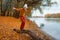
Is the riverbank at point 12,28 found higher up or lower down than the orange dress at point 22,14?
lower down

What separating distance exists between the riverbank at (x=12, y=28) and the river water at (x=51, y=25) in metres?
0.06

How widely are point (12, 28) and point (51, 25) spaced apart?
540 millimetres

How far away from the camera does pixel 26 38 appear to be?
1845 mm

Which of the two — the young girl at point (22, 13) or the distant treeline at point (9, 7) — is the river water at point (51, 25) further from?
the distant treeline at point (9, 7)

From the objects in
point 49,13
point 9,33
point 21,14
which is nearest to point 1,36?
point 9,33

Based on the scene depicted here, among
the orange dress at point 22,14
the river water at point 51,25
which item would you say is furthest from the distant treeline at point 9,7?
the river water at point 51,25

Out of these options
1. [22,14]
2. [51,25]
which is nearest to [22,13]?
[22,14]

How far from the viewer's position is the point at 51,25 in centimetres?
187

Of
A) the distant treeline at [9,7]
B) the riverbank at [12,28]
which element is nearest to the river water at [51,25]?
the riverbank at [12,28]

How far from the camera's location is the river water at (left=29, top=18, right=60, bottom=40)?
1864mm

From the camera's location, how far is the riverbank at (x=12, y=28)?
5.94ft

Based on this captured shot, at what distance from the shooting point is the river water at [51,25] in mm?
1864

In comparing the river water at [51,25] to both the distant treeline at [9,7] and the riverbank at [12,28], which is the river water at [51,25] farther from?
the distant treeline at [9,7]

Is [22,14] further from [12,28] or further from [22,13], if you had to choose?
[12,28]
